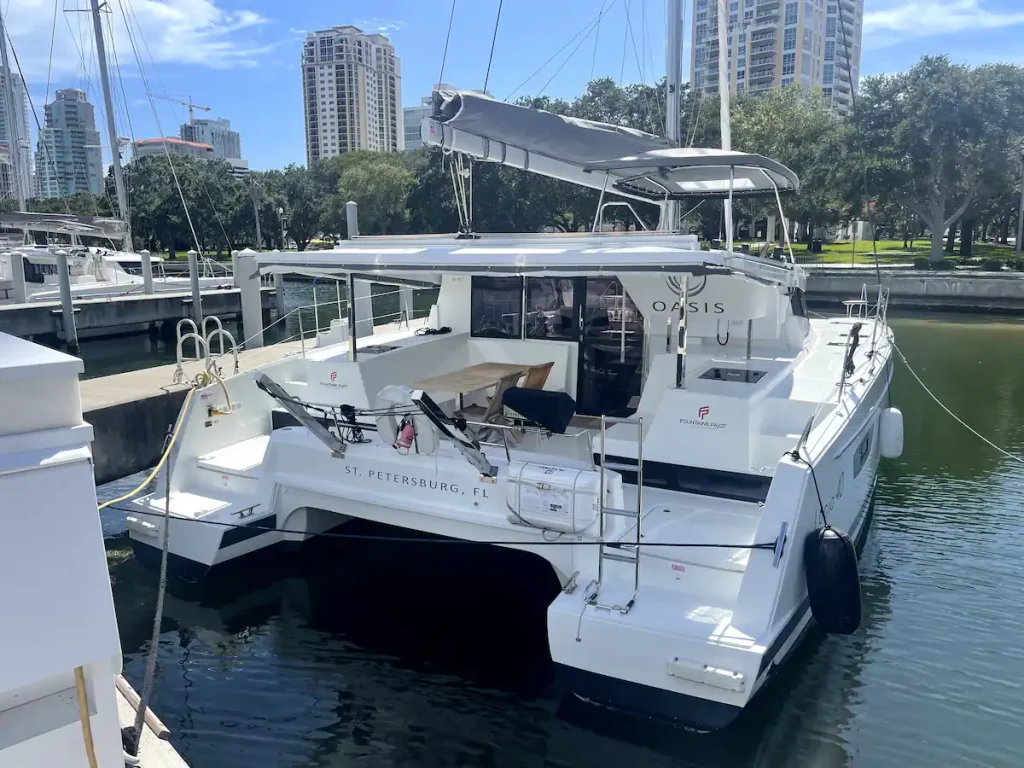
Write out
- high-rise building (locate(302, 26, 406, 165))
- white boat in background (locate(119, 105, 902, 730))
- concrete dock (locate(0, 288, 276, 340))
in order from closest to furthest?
white boat in background (locate(119, 105, 902, 730)) → concrete dock (locate(0, 288, 276, 340)) → high-rise building (locate(302, 26, 406, 165))

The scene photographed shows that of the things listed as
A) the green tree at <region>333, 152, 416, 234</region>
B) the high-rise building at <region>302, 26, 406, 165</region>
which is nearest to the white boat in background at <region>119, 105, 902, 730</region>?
the green tree at <region>333, 152, 416, 234</region>

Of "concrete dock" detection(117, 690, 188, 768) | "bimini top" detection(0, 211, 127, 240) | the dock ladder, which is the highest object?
"bimini top" detection(0, 211, 127, 240)

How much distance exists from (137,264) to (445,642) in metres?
30.3

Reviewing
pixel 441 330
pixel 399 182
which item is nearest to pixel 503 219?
pixel 399 182

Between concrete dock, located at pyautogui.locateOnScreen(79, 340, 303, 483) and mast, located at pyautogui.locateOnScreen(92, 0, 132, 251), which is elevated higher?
mast, located at pyautogui.locateOnScreen(92, 0, 132, 251)

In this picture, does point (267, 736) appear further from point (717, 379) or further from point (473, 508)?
point (717, 379)

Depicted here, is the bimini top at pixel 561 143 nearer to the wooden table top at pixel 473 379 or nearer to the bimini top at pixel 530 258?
the bimini top at pixel 530 258

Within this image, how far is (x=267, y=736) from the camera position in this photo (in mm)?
4918

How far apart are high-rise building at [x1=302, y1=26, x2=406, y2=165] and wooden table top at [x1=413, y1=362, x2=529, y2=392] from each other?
13407 centimetres

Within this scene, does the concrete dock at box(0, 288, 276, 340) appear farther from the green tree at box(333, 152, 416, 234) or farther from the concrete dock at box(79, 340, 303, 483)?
the green tree at box(333, 152, 416, 234)

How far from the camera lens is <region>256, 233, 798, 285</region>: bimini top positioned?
16.8 ft

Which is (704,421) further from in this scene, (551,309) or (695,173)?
(695,173)

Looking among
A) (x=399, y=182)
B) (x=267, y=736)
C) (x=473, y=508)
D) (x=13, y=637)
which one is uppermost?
(x=399, y=182)

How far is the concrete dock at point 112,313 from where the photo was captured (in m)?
21.1
